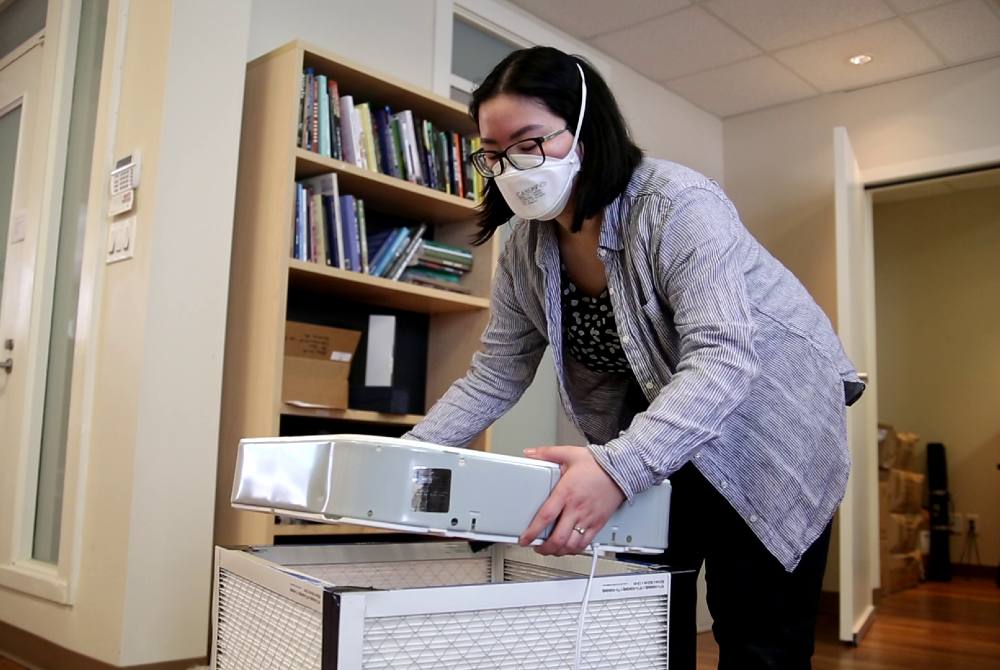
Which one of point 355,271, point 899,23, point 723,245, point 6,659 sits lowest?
point 6,659

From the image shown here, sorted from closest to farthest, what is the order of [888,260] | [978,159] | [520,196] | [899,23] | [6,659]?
[520,196], [6,659], [899,23], [978,159], [888,260]

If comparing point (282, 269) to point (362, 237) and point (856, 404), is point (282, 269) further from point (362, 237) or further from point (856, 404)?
point (856, 404)

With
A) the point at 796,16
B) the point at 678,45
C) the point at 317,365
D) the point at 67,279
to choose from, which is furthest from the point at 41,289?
the point at 796,16

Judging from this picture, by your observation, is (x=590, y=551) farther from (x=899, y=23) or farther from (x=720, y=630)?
(x=899, y=23)

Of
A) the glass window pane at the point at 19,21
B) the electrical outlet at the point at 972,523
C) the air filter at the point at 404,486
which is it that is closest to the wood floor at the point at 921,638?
the electrical outlet at the point at 972,523

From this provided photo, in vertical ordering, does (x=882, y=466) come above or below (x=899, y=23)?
below

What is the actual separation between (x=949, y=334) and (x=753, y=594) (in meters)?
5.60

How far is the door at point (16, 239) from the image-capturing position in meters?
2.47

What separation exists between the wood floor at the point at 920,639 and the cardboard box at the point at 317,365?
3.31 feet

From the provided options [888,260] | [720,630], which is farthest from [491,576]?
[888,260]

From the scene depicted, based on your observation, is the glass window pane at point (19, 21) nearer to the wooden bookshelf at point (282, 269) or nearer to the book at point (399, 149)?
the wooden bookshelf at point (282, 269)

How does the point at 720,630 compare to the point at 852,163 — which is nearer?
the point at 720,630

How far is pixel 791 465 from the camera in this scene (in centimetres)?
97

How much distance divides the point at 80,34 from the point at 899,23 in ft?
9.39
